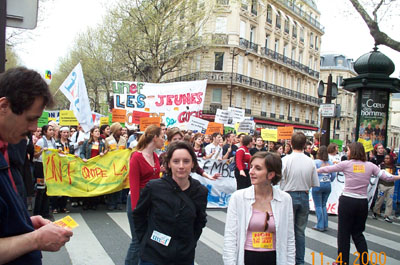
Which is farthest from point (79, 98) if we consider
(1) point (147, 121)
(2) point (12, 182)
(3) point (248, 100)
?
(3) point (248, 100)

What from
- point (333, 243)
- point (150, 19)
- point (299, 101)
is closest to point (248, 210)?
point (333, 243)

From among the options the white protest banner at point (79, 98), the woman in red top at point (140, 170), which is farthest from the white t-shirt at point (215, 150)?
the woman in red top at point (140, 170)

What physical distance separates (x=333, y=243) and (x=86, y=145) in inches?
233

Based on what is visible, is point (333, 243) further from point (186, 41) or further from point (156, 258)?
point (186, 41)

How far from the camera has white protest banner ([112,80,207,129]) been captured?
40.0 ft

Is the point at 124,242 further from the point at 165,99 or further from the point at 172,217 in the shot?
the point at 165,99

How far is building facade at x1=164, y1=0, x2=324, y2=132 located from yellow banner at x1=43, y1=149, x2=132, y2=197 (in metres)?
19.9

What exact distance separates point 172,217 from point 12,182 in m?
1.42

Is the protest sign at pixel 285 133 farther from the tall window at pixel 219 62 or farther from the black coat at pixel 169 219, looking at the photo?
the tall window at pixel 219 62

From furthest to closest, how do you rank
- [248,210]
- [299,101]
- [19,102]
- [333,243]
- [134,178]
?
[299,101], [333,243], [134,178], [248,210], [19,102]

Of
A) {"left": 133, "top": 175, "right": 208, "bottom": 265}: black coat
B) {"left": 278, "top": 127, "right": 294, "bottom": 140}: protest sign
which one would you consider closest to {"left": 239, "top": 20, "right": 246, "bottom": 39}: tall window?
{"left": 278, "top": 127, "right": 294, "bottom": 140}: protest sign

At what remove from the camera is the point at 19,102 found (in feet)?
5.17

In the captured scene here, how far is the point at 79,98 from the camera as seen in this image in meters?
8.03

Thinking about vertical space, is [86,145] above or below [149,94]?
below
